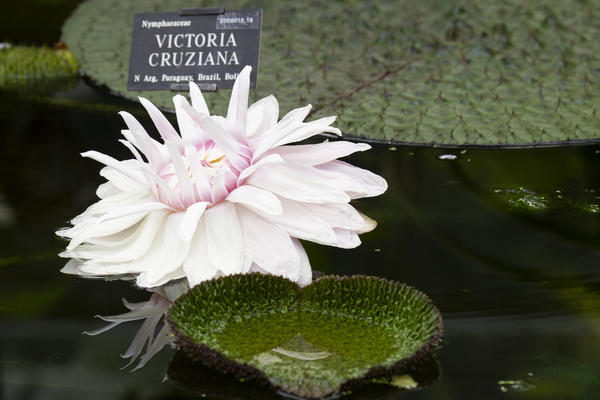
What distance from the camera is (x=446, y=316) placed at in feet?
1.92

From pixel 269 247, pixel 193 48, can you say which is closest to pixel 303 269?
pixel 269 247

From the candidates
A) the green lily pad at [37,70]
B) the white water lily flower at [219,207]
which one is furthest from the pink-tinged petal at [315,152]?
the green lily pad at [37,70]

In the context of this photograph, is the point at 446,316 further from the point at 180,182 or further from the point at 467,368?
the point at 180,182

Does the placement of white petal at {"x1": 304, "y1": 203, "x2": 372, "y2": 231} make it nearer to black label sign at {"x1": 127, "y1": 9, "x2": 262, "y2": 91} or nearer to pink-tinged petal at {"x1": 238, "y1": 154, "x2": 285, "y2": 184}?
pink-tinged petal at {"x1": 238, "y1": 154, "x2": 285, "y2": 184}

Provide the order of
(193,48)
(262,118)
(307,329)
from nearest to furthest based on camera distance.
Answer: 1. (307,329)
2. (262,118)
3. (193,48)

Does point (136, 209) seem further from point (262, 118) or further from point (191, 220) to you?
point (262, 118)

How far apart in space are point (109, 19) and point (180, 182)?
1.02 metres

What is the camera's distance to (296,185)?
66 centimetres

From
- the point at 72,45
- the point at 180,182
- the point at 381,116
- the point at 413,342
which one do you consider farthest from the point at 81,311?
the point at 72,45

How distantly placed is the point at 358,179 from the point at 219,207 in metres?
0.20

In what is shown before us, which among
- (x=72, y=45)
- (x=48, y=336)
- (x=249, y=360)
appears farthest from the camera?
(x=72, y=45)

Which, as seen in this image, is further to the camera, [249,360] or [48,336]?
[48,336]

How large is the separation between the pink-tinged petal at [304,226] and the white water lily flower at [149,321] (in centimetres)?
11

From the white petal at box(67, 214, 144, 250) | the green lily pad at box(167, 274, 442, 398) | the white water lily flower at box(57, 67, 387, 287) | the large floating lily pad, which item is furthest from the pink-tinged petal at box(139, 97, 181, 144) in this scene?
the large floating lily pad
